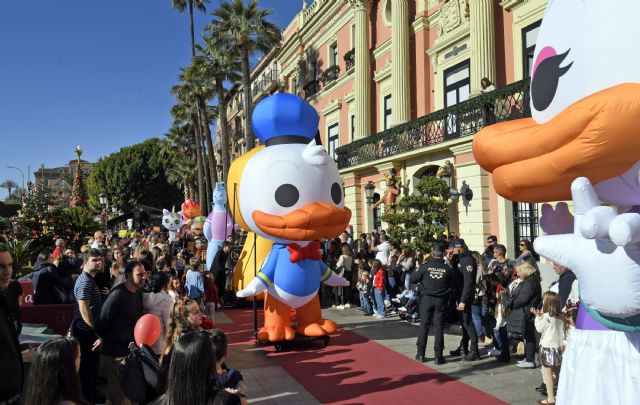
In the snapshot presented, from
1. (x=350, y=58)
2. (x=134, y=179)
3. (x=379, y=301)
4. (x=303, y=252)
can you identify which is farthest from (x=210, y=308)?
(x=134, y=179)

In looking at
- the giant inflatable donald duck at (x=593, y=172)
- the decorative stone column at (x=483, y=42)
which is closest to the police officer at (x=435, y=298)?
the giant inflatable donald duck at (x=593, y=172)

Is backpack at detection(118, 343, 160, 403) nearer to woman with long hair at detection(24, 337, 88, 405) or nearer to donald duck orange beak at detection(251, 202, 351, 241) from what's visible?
woman with long hair at detection(24, 337, 88, 405)

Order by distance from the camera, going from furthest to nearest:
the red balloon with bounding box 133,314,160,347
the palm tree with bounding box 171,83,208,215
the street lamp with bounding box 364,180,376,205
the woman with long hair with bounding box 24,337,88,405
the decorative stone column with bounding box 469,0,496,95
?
the palm tree with bounding box 171,83,208,215 → the street lamp with bounding box 364,180,376,205 → the decorative stone column with bounding box 469,0,496,95 → the red balloon with bounding box 133,314,160,347 → the woman with long hair with bounding box 24,337,88,405

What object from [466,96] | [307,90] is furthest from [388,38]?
[307,90]

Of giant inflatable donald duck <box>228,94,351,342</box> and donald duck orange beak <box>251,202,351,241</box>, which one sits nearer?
donald duck orange beak <box>251,202,351,241</box>

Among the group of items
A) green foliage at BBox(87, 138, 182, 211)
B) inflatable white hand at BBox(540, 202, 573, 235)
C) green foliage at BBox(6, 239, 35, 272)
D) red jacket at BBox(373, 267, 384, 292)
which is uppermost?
green foliage at BBox(87, 138, 182, 211)

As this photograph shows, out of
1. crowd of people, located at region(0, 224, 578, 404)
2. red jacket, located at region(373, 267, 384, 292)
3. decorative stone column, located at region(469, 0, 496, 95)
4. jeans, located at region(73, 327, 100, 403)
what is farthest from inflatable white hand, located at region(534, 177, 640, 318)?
decorative stone column, located at region(469, 0, 496, 95)

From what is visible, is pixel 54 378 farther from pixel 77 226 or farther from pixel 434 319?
pixel 77 226

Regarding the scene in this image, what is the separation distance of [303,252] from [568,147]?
4944 mm

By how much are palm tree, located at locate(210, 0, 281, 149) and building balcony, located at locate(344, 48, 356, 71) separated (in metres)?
3.81

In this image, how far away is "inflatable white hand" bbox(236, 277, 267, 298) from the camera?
7.42 meters

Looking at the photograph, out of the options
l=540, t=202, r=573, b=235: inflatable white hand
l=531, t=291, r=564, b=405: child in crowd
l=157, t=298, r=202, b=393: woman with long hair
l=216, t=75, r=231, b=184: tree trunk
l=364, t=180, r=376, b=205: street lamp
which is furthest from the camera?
l=216, t=75, r=231, b=184: tree trunk

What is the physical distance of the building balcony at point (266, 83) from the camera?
3403 cm

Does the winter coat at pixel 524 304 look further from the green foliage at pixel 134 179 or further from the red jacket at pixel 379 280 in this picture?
the green foliage at pixel 134 179
